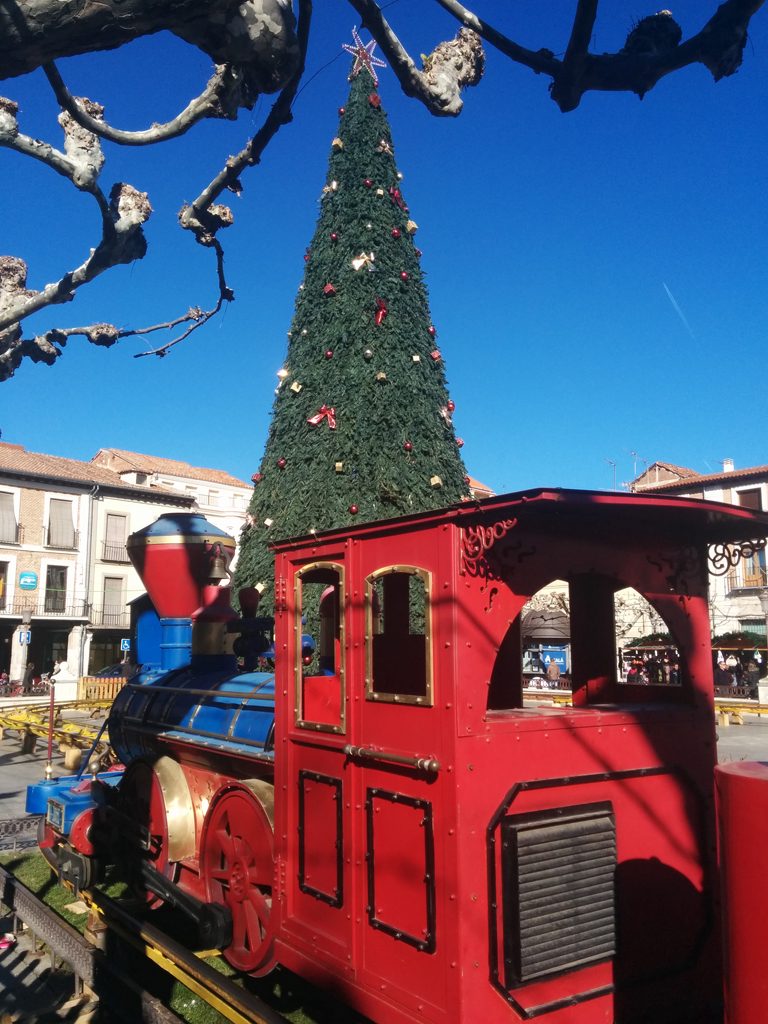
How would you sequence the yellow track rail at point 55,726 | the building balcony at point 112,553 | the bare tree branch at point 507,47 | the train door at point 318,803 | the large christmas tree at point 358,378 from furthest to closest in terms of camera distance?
the building balcony at point 112,553 < the large christmas tree at point 358,378 < the yellow track rail at point 55,726 < the train door at point 318,803 < the bare tree branch at point 507,47

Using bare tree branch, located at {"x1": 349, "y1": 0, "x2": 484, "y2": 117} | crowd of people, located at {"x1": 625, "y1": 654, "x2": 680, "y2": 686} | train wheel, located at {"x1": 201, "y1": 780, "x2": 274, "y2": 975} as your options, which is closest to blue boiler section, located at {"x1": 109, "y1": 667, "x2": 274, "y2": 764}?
train wheel, located at {"x1": 201, "y1": 780, "x2": 274, "y2": 975}

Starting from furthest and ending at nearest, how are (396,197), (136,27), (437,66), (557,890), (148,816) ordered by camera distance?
(396,197)
(148,816)
(557,890)
(437,66)
(136,27)

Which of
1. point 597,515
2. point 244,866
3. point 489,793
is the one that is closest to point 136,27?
point 597,515

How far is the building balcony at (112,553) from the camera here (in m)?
37.2

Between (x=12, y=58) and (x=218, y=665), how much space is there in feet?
19.7

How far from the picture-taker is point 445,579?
12.3 feet

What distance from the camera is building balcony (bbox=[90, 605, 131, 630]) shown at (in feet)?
119

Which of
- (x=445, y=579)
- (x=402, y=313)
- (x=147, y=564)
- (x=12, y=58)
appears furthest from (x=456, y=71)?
(x=402, y=313)

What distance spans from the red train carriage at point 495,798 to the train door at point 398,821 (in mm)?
10

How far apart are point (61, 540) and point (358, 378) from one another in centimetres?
2632

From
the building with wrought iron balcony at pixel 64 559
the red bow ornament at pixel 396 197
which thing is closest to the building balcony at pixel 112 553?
the building with wrought iron balcony at pixel 64 559

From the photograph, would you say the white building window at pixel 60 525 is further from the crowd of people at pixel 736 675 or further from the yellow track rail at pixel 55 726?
the crowd of people at pixel 736 675

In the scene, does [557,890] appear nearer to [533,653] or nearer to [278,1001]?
[278,1001]

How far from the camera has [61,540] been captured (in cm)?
3584
